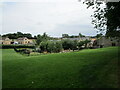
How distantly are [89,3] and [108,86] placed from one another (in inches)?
363

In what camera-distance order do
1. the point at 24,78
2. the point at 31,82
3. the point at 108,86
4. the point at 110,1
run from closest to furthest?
the point at 108,86
the point at 31,82
the point at 24,78
the point at 110,1

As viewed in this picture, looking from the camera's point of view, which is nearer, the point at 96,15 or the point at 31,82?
the point at 31,82

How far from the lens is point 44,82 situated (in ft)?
24.3

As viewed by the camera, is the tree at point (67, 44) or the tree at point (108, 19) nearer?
the tree at point (108, 19)

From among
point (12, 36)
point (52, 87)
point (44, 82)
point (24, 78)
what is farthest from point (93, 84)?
point (12, 36)

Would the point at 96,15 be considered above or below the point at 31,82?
above

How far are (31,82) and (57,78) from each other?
59.0 inches

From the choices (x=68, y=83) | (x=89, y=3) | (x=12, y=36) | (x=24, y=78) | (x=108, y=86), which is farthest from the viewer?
(x=12, y=36)

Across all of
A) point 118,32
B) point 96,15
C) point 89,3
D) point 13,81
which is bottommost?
point 13,81

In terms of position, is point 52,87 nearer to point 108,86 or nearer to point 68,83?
point 68,83

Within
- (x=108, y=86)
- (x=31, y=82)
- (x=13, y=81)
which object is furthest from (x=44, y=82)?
(x=108, y=86)

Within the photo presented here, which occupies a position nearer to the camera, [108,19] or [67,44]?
[108,19]

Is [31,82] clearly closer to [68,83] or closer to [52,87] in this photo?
[52,87]

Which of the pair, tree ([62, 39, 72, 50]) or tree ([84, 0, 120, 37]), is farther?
tree ([62, 39, 72, 50])
